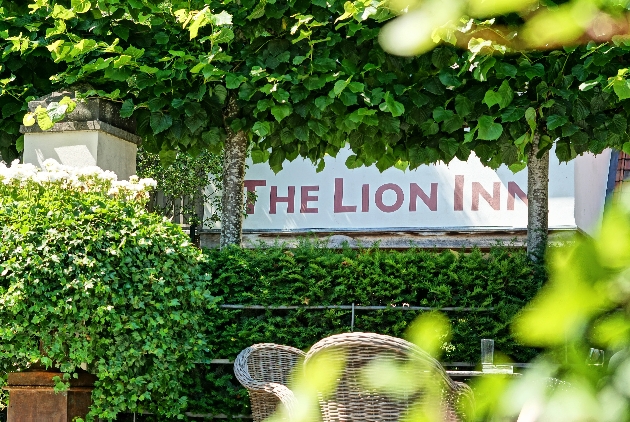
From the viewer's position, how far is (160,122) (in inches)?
244

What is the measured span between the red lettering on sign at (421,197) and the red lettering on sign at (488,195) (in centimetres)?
58

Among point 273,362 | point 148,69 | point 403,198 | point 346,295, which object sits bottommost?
point 273,362

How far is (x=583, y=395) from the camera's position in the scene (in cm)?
43

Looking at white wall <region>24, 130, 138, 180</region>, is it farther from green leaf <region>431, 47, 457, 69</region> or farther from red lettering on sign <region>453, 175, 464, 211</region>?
red lettering on sign <region>453, 175, 464, 211</region>

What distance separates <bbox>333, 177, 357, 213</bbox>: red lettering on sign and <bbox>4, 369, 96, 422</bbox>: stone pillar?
793 cm

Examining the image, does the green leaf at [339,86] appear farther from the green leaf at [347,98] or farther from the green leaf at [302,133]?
the green leaf at [302,133]

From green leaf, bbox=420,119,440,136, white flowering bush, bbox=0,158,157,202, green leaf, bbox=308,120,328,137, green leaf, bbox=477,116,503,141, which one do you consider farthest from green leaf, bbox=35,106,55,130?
green leaf, bbox=477,116,503,141

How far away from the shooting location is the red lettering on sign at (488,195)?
39.9ft

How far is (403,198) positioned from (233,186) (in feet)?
19.5

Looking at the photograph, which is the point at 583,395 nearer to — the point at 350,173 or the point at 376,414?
the point at 376,414

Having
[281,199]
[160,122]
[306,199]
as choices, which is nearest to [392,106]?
[160,122]

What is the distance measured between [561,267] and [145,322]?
470cm

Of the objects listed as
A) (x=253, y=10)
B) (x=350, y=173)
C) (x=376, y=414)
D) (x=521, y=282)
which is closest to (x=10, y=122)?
(x=253, y=10)

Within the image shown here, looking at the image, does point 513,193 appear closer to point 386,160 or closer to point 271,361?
point 386,160
